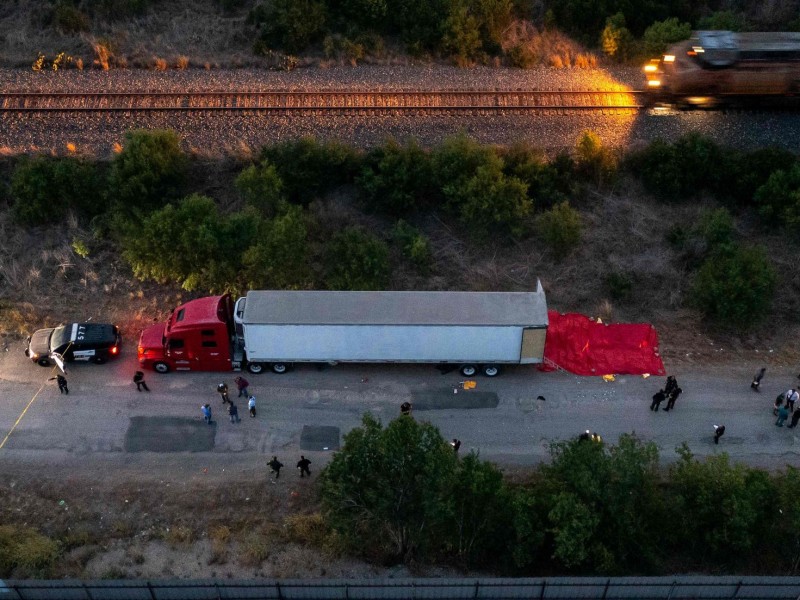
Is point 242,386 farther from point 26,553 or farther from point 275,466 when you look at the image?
point 26,553

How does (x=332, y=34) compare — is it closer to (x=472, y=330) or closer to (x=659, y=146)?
(x=659, y=146)

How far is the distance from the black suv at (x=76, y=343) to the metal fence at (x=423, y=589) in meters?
9.30

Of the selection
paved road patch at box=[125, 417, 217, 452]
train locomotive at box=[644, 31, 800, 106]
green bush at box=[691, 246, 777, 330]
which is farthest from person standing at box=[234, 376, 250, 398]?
train locomotive at box=[644, 31, 800, 106]

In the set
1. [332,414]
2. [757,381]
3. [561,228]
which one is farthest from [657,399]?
[332,414]

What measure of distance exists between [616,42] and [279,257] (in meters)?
19.0

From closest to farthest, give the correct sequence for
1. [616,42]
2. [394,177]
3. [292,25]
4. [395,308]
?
[395,308] → [394,177] → [292,25] → [616,42]

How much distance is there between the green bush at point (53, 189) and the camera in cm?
2834

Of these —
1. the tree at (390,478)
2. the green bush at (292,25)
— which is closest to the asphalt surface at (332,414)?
the tree at (390,478)

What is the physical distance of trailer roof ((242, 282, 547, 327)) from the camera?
2361cm

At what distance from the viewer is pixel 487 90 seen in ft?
106

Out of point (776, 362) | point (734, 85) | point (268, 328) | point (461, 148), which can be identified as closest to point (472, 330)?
point (268, 328)

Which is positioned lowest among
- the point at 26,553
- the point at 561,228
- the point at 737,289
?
the point at 26,553

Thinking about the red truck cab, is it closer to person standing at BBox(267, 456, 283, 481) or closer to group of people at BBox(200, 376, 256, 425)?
group of people at BBox(200, 376, 256, 425)

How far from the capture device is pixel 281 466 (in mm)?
22234
